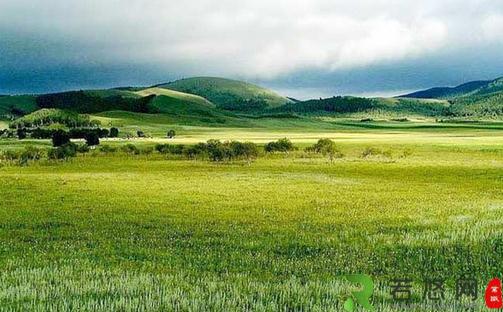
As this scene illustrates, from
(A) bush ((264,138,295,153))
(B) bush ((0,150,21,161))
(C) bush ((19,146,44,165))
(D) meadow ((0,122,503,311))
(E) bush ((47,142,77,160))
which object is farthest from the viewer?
(A) bush ((264,138,295,153))

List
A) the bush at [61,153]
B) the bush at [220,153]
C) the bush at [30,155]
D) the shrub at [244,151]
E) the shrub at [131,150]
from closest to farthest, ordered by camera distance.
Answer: the bush at [220,153]
the bush at [30,155]
the shrub at [244,151]
the bush at [61,153]
the shrub at [131,150]

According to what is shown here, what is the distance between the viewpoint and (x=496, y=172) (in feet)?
222

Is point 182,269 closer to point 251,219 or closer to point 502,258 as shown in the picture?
point 502,258

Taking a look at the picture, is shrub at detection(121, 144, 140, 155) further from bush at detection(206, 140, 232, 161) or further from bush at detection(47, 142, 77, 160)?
bush at detection(206, 140, 232, 161)

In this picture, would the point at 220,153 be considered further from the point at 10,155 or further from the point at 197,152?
→ the point at 10,155

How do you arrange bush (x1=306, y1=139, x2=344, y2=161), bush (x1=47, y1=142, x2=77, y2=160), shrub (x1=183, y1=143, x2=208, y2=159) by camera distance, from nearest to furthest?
bush (x1=47, y1=142, x2=77, y2=160)
shrub (x1=183, y1=143, x2=208, y2=159)
bush (x1=306, y1=139, x2=344, y2=161)

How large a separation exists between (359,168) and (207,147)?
36031 millimetres

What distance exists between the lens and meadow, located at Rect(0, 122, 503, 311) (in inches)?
546

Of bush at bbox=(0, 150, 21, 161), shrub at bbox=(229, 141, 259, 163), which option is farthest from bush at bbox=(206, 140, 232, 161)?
bush at bbox=(0, 150, 21, 161)

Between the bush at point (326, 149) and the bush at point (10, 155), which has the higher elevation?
the bush at point (10, 155)

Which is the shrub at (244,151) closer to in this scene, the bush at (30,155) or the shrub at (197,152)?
the shrub at (197,152)

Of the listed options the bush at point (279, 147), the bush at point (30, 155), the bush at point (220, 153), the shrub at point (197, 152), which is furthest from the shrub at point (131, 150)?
the bush at point (279, 147)

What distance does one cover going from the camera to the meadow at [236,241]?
1388cm

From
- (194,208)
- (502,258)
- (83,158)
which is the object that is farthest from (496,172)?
(83,158)
